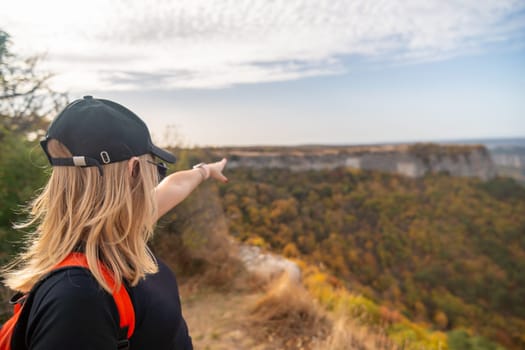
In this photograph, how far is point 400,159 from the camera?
158 feet

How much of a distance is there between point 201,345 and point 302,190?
3055 centimetres

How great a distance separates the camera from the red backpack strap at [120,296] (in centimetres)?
91

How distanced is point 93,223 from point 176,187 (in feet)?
2.75

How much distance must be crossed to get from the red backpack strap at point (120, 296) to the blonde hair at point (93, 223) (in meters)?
0.02

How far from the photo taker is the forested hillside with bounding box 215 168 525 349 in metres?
20.4

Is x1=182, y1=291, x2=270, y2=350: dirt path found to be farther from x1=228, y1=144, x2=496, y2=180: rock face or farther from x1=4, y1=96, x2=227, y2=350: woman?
x1=228, y1=144, x2=496, y2=180: rock face

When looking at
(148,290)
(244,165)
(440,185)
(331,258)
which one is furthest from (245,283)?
(440,185)

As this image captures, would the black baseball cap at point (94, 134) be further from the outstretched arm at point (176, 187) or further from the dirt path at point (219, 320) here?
the dirt path at point (219, 320)

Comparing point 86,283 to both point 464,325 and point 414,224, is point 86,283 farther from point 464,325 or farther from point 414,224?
point 414,224

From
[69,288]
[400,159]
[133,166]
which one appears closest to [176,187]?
[133,166]

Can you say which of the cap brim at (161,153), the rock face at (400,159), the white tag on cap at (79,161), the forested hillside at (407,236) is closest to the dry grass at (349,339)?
the cap brim at (161,153)

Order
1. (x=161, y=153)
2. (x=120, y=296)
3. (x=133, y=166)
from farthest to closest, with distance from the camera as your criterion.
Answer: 1. (x=161, y=153)
2. (x=133, y=166)
3. (x=120, y=296)

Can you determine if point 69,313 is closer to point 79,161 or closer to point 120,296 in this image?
point 120,296

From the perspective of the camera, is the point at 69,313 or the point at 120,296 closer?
the point at 69,313
